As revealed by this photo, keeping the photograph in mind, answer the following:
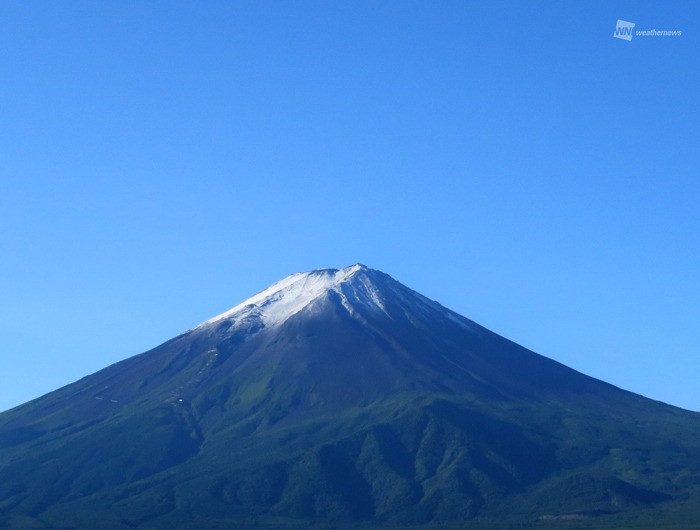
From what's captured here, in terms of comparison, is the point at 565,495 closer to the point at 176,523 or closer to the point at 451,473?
the point at 451,473

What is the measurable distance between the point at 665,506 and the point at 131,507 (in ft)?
256

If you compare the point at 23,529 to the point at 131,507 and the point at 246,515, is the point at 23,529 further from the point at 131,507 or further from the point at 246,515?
the point at 246,515

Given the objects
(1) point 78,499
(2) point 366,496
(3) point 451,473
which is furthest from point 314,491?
(1) point 78,499

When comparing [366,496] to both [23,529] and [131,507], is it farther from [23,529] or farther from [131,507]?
[23,529]

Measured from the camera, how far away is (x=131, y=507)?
188250mm

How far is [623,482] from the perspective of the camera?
189750 millimetres

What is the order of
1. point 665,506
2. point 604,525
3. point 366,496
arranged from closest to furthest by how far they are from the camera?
point 604,525
point 665,506
point 366,496

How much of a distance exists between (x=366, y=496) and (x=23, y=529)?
5132 cm

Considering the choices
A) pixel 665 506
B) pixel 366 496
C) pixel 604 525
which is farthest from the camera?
pixel 366 496

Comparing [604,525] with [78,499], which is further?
[78,499]

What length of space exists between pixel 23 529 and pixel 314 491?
43.6 m

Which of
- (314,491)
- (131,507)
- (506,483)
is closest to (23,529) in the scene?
(131,507)

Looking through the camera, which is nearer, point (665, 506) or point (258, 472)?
point (665, 506)

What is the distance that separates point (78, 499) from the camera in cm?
19575
